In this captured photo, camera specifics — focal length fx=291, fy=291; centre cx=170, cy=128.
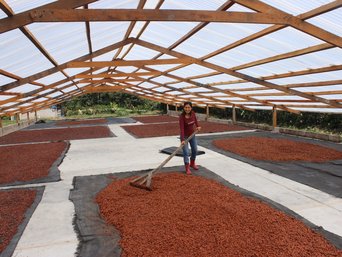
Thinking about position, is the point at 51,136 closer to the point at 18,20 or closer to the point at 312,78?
the point at 18,20

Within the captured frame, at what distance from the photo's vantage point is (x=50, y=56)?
22.2 ft

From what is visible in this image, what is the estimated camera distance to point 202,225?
10.5 ft

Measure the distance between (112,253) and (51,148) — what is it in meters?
6.83

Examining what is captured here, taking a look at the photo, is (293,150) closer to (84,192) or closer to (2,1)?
(84,192)

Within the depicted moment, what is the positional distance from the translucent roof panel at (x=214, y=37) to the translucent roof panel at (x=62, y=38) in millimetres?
2345

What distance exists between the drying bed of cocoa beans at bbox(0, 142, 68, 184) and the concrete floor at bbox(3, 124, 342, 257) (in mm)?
398

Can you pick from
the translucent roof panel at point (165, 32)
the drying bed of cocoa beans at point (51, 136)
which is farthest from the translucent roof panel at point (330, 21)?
the drying bed of cocoa beans at point (51, 136)

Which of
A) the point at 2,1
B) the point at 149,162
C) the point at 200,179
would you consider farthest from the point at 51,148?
the point at 2,1

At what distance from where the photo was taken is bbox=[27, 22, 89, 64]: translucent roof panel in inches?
197

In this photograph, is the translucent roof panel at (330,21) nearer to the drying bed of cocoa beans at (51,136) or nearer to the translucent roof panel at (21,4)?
the translucent roof panel at (21,4)

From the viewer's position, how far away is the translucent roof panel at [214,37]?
17.1ft

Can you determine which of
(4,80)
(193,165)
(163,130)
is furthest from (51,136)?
(193,165)

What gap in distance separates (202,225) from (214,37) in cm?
406

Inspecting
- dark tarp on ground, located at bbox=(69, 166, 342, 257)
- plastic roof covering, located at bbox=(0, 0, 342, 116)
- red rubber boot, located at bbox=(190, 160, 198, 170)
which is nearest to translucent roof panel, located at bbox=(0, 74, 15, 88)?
plastic roof covering, located at bbox=(0, 0, 342, 116)
